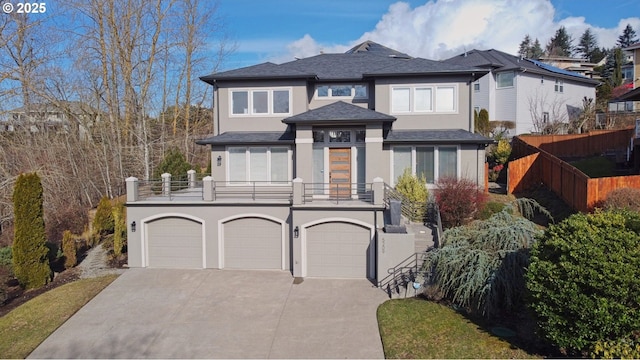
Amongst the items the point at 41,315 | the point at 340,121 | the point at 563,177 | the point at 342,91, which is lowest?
the point at 41,315

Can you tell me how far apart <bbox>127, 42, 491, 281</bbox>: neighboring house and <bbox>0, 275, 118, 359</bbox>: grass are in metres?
2.22

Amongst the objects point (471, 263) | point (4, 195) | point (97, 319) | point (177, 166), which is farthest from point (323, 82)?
point (4, 195)

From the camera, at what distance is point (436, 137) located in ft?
57.9

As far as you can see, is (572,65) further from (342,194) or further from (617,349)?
(617,349)

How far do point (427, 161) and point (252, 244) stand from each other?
331 inches

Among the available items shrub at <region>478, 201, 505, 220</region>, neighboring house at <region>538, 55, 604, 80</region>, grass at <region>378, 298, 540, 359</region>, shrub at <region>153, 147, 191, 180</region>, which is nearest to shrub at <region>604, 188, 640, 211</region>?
shrub at <region>478, 201, 505, 220</region>

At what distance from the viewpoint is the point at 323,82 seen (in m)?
19.5

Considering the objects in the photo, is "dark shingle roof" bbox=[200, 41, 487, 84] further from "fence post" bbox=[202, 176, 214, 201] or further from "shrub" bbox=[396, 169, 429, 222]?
"fence post" bbox=[202, 176, 214, 201]

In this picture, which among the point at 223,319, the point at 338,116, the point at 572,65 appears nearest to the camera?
the point at 223,319

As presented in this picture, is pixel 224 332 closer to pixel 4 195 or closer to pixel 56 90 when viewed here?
pixel 4 195

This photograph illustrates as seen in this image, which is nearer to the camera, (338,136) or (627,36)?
(338,136)

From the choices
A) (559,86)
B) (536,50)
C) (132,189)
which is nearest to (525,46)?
(536,50)

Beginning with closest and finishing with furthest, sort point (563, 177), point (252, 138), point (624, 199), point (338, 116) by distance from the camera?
point (624, 199), point (338, 116), point (563, 177), point (252, 138)

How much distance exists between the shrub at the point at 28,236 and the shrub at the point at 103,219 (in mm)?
4203
